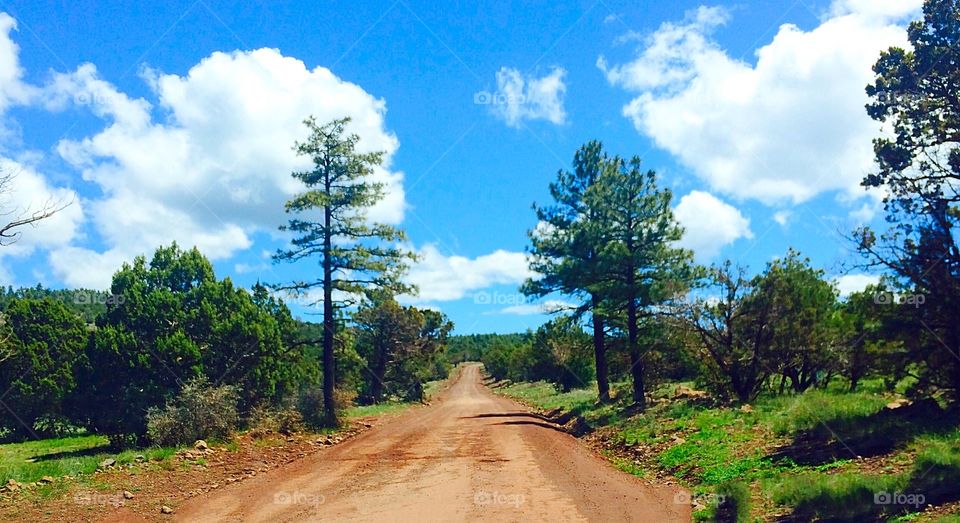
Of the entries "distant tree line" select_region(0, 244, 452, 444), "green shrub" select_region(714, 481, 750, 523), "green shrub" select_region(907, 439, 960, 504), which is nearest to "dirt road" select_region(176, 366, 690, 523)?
"green shrub" select_region(714, 481, 750, 523)

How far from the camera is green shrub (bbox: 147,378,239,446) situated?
18359mm

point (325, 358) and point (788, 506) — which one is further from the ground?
point (325, 358)

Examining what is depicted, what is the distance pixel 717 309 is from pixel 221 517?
1848 cm

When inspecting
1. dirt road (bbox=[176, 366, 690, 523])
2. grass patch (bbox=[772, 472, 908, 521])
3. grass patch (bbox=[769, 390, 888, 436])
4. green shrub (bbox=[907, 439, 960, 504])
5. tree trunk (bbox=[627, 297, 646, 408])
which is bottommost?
dirt road (bbox=[176, 366, 690, 523])

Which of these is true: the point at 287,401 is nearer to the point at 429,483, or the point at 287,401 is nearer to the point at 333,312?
the point at 333,312

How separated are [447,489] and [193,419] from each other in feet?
34.1

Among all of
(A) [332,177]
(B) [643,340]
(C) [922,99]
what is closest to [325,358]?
(A) [332,177]

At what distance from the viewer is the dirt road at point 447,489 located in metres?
10.0

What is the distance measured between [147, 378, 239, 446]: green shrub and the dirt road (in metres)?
3.60

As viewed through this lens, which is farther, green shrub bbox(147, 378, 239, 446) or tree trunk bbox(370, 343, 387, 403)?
tree trunk bbox(370, 343, 387, 403)

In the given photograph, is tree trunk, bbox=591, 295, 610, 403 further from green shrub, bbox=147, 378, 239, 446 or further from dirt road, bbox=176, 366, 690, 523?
green shrub, bbox=147, 378, 239, 446

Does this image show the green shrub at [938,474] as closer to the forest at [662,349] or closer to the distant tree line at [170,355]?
the forest at [662,349]

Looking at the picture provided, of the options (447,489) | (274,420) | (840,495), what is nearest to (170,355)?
(274,420)

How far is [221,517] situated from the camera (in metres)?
10.2
